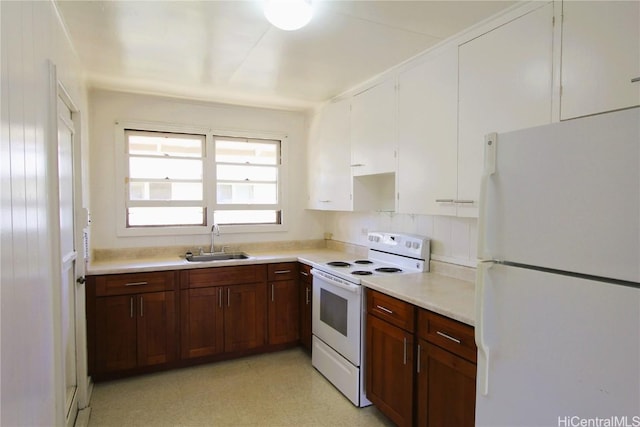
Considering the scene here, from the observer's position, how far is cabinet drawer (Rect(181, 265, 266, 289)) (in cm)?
321

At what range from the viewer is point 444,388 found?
1908 mm

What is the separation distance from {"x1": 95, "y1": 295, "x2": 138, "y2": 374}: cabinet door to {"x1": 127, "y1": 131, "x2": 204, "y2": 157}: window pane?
1415mm

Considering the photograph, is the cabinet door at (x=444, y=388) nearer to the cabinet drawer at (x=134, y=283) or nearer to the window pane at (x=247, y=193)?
the cabinet drawer at (x=134, y=283)

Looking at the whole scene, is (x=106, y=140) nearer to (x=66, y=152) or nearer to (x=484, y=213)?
(x=66, y=152)

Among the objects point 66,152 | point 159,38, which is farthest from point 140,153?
point 159,38

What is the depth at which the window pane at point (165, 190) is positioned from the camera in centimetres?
356

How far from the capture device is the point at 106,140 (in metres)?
3.41

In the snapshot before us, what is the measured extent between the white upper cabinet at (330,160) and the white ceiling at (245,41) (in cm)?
33

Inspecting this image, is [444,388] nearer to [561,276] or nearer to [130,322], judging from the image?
[561,276]

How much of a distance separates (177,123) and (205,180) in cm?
61

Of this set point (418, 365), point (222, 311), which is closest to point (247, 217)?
point (222, 311)

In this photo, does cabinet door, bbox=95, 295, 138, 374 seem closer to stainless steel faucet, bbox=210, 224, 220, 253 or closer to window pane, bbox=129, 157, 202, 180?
stainless steel faucet, bbox=210, 224, 220, 253

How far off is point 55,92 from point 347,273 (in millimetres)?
2038

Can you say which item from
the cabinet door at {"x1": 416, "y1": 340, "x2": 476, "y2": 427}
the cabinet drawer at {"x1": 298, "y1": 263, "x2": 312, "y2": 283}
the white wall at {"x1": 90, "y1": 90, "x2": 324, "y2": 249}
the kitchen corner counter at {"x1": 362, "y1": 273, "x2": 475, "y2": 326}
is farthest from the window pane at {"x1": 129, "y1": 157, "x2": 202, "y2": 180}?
the cabinet door at {"x1": 416, "y1": 340, "x2": 476, "y2": 427}
